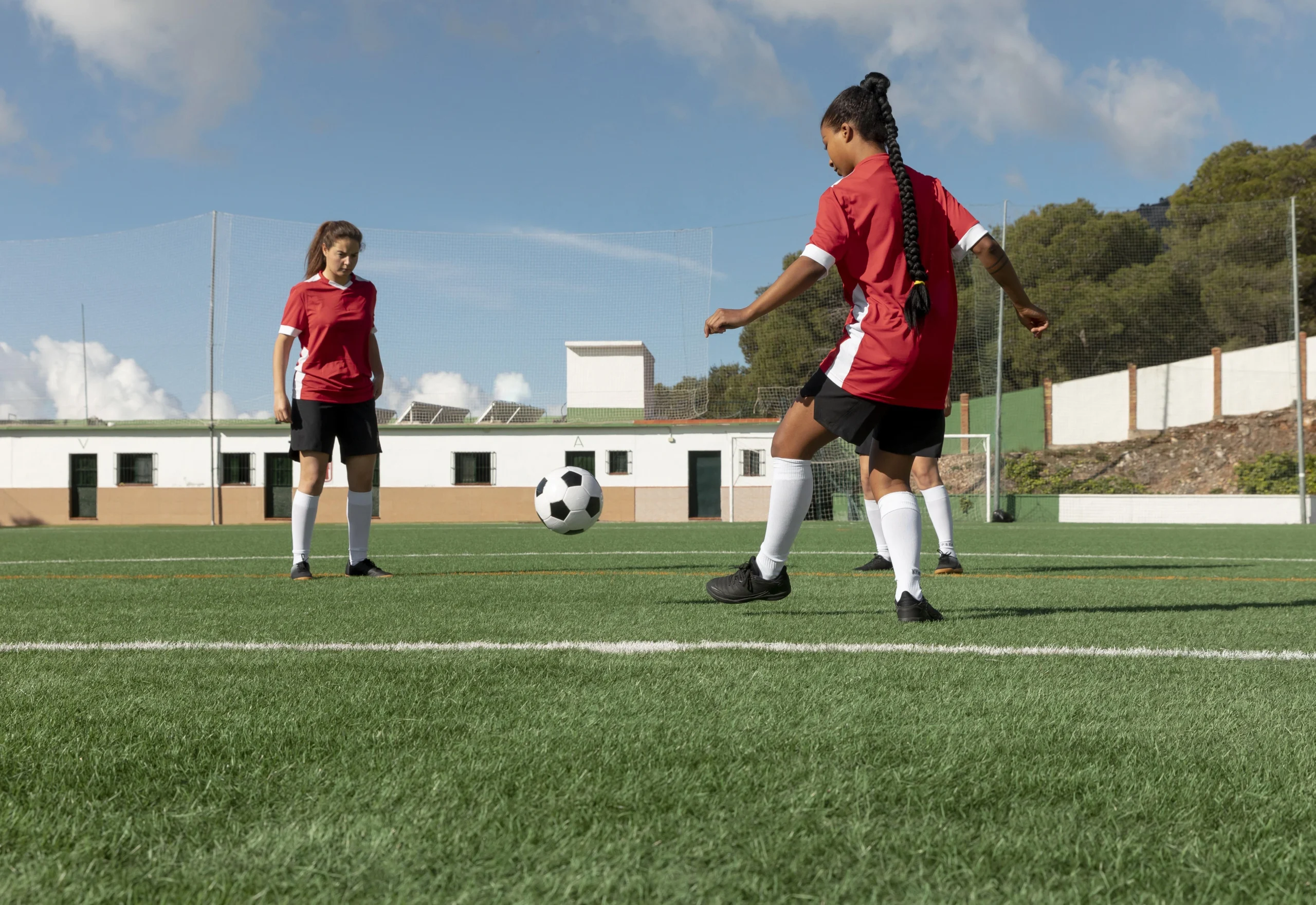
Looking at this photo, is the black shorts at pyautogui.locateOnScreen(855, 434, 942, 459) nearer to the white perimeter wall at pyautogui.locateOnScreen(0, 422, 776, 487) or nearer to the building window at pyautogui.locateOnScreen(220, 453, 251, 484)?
the white perimeter wall at pyautogui.locateOnScreen(0, 422, 776, 487)

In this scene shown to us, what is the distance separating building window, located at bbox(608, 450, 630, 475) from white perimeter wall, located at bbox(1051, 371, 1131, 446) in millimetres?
13963

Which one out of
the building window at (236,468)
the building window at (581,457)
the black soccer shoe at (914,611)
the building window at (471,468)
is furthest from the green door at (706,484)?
the black soccer shoe at (914,611)

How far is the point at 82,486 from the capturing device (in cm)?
3042

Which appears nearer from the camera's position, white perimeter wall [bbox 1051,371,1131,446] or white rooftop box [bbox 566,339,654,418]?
white rooftop box [bbox 566,339,654,418]

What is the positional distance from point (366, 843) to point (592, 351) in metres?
26.9

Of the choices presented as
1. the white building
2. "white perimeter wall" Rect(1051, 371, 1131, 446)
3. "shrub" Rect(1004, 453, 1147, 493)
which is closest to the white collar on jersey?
the white building

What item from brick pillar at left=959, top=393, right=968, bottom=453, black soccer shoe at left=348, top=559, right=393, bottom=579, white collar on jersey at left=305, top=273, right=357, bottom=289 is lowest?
black soccer shoe at left=348, top=559, right=393, bottom=579

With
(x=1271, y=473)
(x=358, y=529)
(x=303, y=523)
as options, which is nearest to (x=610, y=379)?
(x=1271, y=473)

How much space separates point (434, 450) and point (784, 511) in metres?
27.2

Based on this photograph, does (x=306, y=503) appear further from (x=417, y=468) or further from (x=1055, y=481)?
A: (x=1055, y=481)

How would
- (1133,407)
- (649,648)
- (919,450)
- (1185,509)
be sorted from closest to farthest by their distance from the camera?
(649,648)
(919,450)
(1185,509)
(1133,407)

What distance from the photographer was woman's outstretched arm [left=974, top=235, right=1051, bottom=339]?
3824mm

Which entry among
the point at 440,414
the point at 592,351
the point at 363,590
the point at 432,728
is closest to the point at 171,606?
the point at 363,590

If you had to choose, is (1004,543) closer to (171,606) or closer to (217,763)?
(171,606)
